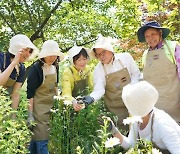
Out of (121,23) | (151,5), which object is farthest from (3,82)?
(121,23)

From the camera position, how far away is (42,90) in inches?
141

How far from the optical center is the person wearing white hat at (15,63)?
3025mm

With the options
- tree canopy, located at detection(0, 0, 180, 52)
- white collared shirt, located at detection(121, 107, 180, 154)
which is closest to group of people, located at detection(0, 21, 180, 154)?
white collared shirt, located at detection(121, 107, 180, 154)

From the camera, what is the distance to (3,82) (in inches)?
119

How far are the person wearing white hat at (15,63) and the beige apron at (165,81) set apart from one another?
3.82 ft

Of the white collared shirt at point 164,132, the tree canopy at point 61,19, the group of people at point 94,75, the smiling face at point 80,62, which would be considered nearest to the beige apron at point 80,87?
the group of people at point 94,75

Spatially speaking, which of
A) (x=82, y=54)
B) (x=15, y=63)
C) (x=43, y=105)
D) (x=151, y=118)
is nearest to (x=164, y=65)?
(x=82, y=54)

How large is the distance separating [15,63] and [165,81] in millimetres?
1403

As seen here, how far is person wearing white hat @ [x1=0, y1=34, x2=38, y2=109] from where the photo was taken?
3.03 meters

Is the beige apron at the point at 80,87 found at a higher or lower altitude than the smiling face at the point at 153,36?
lower

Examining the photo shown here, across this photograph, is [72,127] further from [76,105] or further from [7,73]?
[7,73]

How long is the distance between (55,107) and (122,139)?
1.12m

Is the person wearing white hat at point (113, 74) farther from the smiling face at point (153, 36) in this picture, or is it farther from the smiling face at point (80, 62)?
the smiling face at point (153, 36)

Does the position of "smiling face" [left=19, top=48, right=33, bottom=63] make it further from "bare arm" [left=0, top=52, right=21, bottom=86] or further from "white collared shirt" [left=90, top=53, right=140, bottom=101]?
"white collared shirt" [left=90, top=53, right=140, bottom=101]
